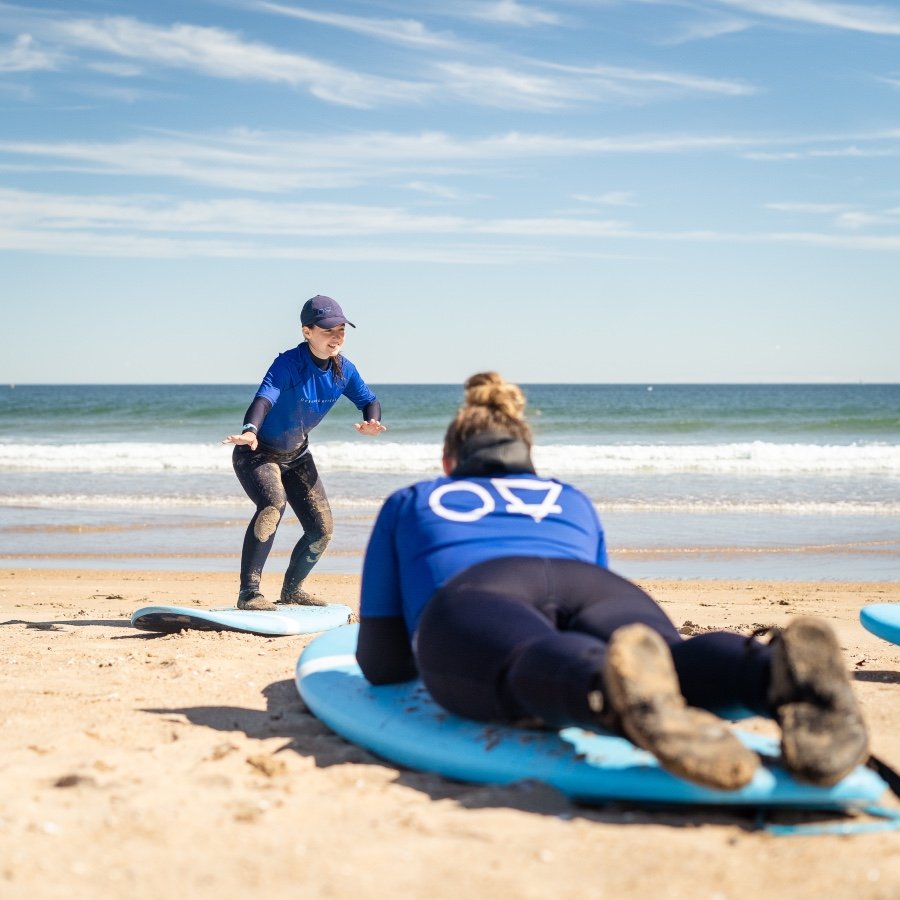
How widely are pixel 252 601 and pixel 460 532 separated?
355 cm

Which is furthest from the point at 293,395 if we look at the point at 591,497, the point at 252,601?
the point at 591,497

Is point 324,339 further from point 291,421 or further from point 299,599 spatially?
point 299,599

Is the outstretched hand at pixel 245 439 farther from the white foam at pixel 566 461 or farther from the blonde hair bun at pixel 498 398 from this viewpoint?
the white foam at pixel 566 461

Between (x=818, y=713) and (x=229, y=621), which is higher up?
(x=818, y=713)

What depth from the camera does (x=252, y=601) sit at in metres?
6.74

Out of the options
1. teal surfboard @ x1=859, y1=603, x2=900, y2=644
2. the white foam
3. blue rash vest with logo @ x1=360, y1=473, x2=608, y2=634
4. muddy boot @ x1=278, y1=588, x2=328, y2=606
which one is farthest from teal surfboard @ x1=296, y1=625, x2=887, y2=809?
the white foam

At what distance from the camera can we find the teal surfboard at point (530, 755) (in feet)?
9.53

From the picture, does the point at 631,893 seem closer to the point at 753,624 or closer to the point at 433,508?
the point at 433,508

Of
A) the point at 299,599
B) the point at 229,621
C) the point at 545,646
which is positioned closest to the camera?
the point at 545,646

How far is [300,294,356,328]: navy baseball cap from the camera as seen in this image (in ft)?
21.1

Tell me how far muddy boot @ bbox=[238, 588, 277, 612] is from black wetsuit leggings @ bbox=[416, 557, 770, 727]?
11.4 ft

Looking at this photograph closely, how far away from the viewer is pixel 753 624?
714 cm

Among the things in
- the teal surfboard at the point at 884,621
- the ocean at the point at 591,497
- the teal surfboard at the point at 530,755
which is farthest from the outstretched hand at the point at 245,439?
the teal surfboard at the point at 884,621

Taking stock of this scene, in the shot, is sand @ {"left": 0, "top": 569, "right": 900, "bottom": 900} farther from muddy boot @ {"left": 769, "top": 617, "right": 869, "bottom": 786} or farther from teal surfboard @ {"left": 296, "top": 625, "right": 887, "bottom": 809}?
muddy boot @ {"left": 769, "top": 617, "right": 869, "bottom": 786}
